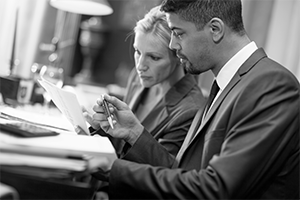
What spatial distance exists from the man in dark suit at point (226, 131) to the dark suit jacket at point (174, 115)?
26cm

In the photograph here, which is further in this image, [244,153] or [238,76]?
[238,76]

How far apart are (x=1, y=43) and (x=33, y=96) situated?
1.45ft

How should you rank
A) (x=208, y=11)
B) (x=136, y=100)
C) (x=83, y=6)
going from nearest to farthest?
1. (x=208, y=11)
2. (x=136, y=100)
3. (x=83, y=6)

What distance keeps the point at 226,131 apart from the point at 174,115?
613mm

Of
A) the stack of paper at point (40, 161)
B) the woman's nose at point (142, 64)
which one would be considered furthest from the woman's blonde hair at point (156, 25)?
the stack of paper at point (40, 161)

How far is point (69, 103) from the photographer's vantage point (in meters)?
1.23

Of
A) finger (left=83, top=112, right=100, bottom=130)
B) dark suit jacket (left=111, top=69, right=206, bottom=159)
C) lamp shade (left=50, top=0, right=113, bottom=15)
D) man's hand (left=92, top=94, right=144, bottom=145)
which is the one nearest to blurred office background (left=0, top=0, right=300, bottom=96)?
lamp shade (left=50, top=0, right=113, bottom=15)

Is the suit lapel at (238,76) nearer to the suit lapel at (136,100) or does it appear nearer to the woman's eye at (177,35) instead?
the woman's eye at (177,35)

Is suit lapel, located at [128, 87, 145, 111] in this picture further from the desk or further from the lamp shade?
the desk

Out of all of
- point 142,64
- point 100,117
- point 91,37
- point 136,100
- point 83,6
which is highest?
point 83,6

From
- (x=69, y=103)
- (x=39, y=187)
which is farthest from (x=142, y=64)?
(x=39, y=187)

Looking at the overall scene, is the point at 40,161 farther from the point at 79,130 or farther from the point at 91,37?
the point at 91,37

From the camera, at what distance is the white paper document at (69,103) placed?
1210 millimetres

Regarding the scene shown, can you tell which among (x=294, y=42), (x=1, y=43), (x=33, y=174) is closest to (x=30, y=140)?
(x=33, y=174)
